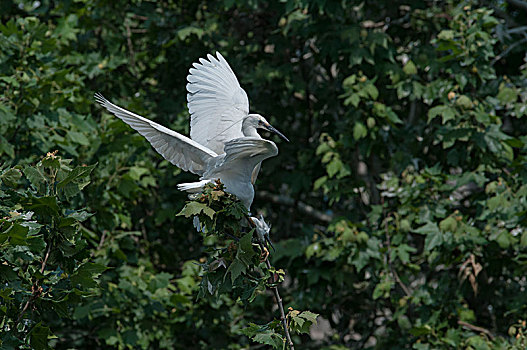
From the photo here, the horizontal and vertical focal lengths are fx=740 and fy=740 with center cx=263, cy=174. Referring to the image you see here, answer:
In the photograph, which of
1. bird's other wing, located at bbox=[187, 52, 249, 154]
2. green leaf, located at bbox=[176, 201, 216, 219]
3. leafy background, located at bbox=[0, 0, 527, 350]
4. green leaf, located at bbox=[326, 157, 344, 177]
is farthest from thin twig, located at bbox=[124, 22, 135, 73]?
green leaf, located at bbox=[176, 201, 216, 219]

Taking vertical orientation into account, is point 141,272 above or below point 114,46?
below

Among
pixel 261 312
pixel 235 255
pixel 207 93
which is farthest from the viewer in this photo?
pixel 261 312

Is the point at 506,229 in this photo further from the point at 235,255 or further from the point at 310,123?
the point at 235,255

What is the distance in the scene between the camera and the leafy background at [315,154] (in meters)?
5.20

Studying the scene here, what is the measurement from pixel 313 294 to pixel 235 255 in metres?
2.86

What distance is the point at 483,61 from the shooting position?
5.46 metres

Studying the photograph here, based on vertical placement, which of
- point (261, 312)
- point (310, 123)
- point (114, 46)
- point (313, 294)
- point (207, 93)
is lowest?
point (261, 312)

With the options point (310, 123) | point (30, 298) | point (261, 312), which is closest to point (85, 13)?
point (310, 123)

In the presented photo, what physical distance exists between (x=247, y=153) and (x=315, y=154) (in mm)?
3215

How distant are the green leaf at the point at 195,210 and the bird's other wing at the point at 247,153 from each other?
0.24m

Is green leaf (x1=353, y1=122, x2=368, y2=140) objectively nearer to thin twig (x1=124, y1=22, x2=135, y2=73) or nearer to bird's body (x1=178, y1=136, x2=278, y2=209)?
thin twig (x1=124, y1=22, x2=135, y2=73)

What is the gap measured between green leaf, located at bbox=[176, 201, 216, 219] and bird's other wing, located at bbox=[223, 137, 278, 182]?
0.77 feet

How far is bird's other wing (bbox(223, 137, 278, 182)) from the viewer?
298 cm

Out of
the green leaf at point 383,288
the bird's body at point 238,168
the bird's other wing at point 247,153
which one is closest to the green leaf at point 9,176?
the bird's body at point 238,168
